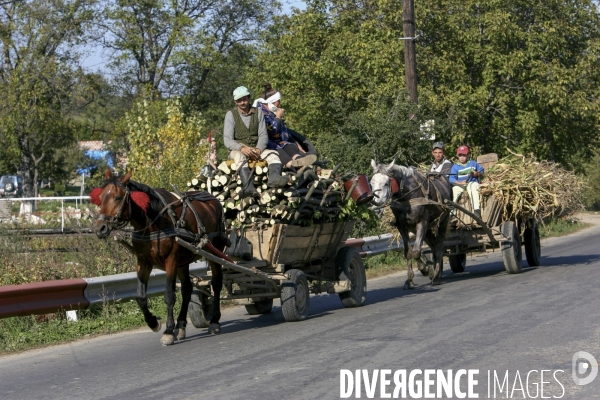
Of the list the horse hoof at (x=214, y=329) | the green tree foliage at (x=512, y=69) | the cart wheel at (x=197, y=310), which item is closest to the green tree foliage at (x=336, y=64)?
the green tree foliage at (x=512, y=69)

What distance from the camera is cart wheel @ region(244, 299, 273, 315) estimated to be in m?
13.1

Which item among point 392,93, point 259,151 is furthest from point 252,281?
point 392,93

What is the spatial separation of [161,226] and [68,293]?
216cm

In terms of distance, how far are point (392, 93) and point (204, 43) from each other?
16.2 m

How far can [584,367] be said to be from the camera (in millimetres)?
7926

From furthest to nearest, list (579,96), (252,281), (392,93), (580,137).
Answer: (580,137), (579,96), (392,93), (252,281)

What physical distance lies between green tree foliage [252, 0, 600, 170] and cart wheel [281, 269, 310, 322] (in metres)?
15.8

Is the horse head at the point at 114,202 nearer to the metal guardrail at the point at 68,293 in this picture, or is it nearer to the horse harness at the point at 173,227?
the horse harness at the point at 173,227

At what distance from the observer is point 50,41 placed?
136ft

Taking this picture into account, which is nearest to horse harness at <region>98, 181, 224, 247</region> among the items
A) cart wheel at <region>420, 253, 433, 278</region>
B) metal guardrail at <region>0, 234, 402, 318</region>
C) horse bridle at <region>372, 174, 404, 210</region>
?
metal guardrail at <region>0, 234, 402, 318</region>

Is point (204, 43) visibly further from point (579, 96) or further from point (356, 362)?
point (356, 362)

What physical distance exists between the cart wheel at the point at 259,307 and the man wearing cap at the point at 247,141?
7.32 feet

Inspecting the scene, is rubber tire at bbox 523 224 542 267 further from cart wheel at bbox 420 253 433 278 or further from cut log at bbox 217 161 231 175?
cut log at bbox 217 161 231 175

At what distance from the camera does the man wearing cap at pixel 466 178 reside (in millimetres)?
16688
